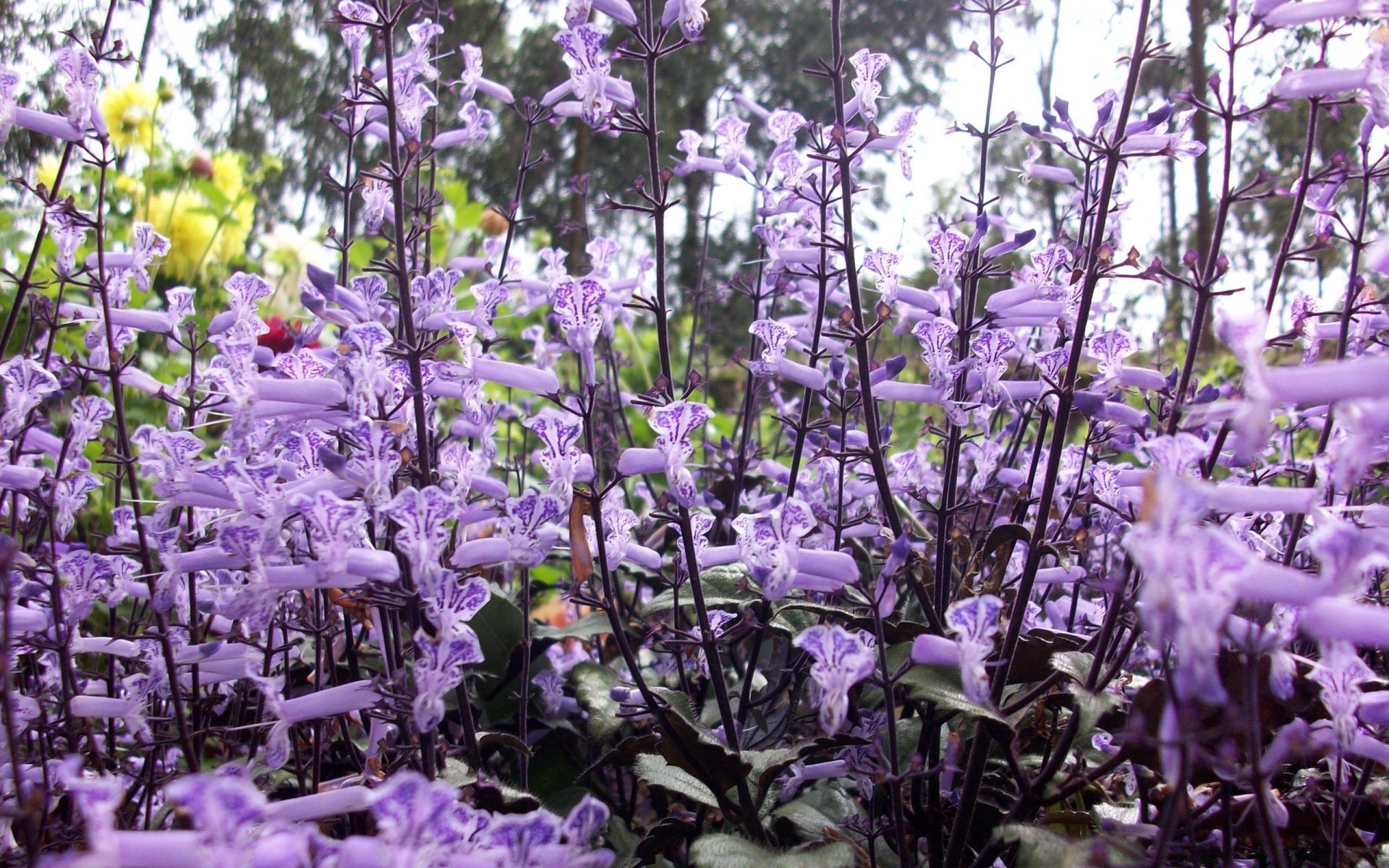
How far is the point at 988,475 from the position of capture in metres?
2.44

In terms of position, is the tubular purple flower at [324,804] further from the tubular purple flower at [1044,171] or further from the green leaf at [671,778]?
the tubular purple flower at [1044,171]

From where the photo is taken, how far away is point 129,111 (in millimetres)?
4270

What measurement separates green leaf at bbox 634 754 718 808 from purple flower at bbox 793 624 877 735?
1.09ft

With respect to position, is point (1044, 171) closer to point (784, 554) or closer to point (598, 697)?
point (784, 554)

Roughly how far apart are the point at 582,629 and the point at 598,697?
0.40 m

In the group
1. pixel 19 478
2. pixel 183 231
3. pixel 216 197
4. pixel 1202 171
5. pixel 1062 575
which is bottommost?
pixel 1062 575

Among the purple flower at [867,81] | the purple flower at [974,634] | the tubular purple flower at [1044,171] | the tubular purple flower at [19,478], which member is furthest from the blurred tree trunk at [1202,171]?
the tubular purple flower at [19,478]

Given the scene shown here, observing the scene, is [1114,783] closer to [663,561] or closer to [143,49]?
[663,561]

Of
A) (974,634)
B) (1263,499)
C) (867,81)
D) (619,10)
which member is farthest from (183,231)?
(1263,499)

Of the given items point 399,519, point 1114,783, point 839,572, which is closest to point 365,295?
point 399,519

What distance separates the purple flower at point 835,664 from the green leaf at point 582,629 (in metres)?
1.07

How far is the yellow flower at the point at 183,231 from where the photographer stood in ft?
15.2

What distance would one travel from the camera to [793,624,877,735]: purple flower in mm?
1337

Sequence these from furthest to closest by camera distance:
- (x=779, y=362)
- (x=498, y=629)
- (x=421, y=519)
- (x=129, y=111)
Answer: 1. (x=129, y=111)
2. (x=498, y=629)
3. (x=779, y=362)
4. (x=421, y=519)
